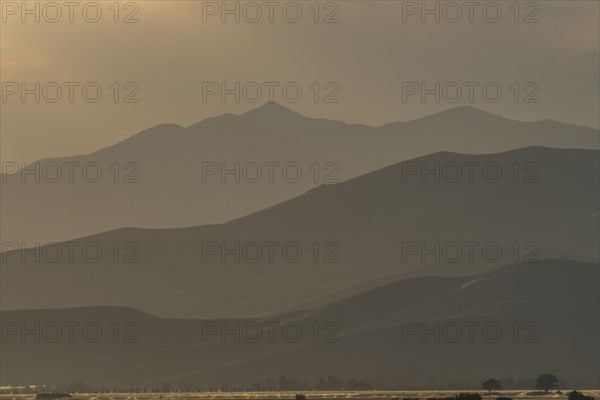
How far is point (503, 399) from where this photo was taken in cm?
18575

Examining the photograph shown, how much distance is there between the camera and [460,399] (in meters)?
178

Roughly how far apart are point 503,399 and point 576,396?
10.0 m

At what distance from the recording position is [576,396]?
190125mm

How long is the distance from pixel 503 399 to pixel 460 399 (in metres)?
9.30

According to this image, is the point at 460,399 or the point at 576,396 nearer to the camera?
the point at 460,399
